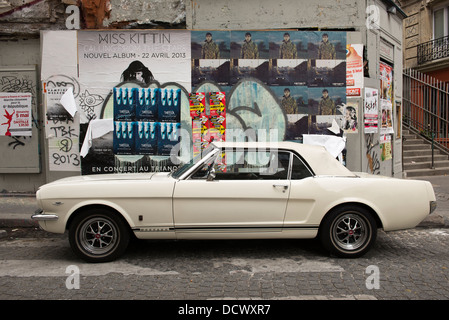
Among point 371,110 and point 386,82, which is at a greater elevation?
point 386,82

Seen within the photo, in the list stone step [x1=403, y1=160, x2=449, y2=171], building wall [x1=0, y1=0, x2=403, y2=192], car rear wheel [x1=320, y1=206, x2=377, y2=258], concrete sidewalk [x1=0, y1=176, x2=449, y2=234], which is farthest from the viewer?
stone step [x1=403, y1=160, x2=449, y2=171]

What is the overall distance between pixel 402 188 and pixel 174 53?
18.8 ft

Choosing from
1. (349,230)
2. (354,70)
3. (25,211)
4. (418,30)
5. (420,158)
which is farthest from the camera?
(418,30)

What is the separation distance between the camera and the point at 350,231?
4.70m

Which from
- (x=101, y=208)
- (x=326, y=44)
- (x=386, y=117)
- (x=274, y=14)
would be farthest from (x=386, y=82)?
(x=101, y=208)

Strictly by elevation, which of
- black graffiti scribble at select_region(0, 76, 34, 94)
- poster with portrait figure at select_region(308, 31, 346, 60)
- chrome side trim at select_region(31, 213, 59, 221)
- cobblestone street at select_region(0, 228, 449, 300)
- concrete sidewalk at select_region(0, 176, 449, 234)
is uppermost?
poster with portrait figure at select_region(308, 31, 346, 60)

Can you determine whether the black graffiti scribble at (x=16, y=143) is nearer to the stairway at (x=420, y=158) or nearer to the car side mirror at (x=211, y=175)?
the car side mirror at (x=211, y=175)

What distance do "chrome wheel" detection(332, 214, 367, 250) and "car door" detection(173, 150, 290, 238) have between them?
72cm

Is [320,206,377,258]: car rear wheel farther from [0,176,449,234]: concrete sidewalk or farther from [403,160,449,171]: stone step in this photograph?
[403,160,449,171]: stone step

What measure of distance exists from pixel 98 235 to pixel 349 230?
308 cm

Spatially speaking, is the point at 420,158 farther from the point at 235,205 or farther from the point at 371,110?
the point at 235,205

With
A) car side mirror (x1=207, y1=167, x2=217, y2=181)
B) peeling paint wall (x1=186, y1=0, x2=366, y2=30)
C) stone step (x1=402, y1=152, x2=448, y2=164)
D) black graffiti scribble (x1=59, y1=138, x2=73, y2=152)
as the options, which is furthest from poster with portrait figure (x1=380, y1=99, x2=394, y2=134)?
black graffiti scribble (x1=59, y1=138, x2=73, y2=152)

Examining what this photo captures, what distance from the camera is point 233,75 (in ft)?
28.2

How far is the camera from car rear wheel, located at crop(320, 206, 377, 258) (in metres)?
4.65
